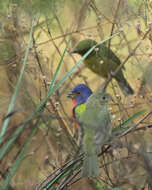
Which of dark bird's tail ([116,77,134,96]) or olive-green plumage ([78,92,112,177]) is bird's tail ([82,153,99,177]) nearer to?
olive-green plumage ([78,92,112,177])

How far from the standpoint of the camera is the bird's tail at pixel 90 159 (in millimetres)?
Answer: 2362

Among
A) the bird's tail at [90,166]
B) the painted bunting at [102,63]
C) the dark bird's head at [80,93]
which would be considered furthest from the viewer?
the painted bunting at [102,63]

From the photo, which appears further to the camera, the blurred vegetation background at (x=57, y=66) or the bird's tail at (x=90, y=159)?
the blurred vegetation background at (x=57, y=66)

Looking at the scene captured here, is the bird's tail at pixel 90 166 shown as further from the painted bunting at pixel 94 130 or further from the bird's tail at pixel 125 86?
the bird's tail at pixel 125 86

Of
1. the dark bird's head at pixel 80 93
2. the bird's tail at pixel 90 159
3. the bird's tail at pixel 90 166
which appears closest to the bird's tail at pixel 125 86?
the dark bird's head at pixel 80 93

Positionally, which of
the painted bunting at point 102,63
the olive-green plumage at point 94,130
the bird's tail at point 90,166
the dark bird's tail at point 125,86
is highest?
the painted bunting at point 102,63

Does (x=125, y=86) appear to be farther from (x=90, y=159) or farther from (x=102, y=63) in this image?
(x=90, y=159)

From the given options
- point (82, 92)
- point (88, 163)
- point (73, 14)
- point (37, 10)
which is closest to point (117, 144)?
point (88, 163)

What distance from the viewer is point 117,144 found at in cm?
181

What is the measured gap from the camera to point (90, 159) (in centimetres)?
242

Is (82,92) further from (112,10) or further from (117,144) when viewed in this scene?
(117,144)

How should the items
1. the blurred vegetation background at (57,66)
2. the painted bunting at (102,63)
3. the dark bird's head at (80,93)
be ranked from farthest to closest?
the painted bunting at (102,63) → the dark bird's head at (80,93) → the blurred vegetation background at (57,66)

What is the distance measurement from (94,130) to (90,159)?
0.86 ft

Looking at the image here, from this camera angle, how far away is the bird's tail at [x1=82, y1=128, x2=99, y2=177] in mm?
2362
